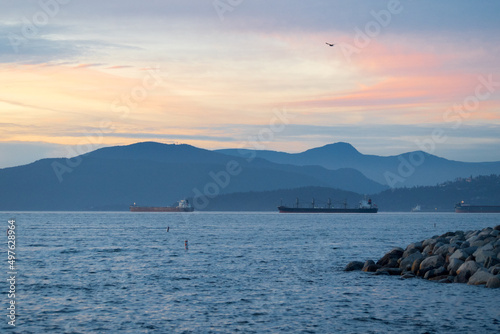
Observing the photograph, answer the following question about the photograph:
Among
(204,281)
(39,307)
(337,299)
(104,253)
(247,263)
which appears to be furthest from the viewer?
(104,253)

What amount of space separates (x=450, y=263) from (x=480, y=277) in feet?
13.5

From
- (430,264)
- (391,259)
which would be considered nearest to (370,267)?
(391,259)

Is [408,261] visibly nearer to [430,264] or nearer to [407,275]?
[430,264]

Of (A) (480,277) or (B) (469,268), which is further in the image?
(B) (469,268)

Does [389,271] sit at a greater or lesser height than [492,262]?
lesser

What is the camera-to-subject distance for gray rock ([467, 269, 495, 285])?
33406 mm

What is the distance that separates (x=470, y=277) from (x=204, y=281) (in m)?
15.3

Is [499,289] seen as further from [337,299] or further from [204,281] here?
[204,281]

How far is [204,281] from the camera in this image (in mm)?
38281

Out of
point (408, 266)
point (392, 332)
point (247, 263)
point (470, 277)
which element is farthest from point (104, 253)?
point (392, 332)

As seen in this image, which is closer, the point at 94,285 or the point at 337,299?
the point at 337,299

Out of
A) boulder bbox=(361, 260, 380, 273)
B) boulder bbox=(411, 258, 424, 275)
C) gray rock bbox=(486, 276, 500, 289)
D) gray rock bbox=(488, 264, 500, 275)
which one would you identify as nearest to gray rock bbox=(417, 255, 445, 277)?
boulder bbox=(411, 258, 424, 275)

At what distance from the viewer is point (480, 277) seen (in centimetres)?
3375

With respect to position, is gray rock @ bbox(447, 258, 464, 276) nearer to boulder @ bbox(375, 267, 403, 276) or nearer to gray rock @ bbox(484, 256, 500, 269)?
gray rock @ bbox(484, 256, 500, 269)
